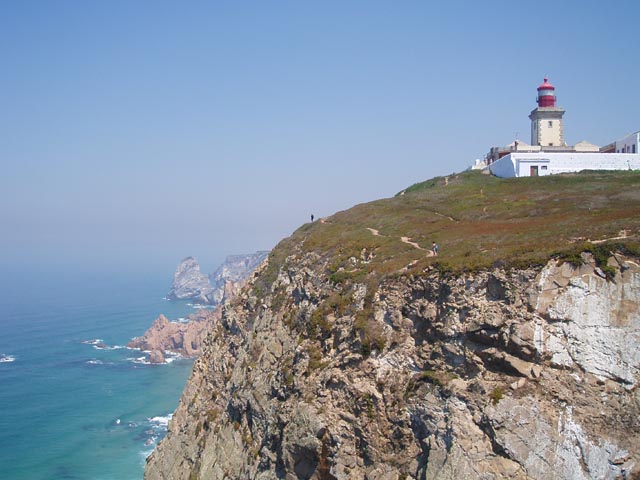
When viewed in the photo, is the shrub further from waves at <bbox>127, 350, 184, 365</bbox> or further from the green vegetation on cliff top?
waves at <bbox>127, 350, 184, 365</bbox>

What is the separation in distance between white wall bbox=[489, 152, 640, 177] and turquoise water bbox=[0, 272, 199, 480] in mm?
45798

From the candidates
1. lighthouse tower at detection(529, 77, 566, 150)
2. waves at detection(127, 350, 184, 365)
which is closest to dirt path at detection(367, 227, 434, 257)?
lighthouse tower at detection(529, 77, 566, 150)

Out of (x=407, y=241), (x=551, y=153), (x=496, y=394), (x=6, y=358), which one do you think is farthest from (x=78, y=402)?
(x=496, y=394)

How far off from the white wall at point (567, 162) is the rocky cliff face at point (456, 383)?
83.2 feet

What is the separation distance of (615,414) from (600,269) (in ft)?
16.4

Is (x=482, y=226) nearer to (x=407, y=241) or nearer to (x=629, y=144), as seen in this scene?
(x=407, y=241)

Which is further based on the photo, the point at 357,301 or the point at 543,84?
the point at 543,84

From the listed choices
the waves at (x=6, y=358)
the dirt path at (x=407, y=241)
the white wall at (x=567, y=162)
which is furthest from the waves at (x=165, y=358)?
the dirt path at (x=407, y=241)

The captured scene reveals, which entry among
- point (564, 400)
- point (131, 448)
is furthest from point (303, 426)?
point (131, 448)

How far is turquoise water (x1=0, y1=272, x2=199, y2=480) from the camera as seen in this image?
62.2m

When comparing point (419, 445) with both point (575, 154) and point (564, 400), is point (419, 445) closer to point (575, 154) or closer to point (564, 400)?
point (564, 400)

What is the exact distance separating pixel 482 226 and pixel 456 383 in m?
13.1

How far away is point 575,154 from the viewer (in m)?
47.7

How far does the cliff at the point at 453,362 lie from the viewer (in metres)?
19.5
